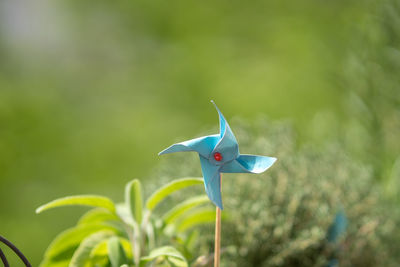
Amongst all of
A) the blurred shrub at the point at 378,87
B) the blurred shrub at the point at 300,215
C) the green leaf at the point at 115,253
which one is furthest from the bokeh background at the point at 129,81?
the green leaf at the point at 115,253

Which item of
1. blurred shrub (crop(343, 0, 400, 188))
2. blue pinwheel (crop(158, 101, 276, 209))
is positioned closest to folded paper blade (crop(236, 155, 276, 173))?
blue pinwheel (crop(158, 101, 276, 209))

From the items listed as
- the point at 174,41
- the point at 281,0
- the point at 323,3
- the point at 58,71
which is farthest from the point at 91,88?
the point at 323,3

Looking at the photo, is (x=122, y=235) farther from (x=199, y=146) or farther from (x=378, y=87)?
(x=378, y=87)

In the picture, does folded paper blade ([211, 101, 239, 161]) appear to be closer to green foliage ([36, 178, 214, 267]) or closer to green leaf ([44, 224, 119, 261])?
green foliage ([36, 178, 214, 267])

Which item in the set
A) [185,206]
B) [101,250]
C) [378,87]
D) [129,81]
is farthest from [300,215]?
[129,81]

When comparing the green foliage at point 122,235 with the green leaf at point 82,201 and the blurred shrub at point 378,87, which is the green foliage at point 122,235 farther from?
the blurred shrub at point 378,87

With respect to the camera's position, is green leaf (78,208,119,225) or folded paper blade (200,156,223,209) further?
green leaf (78,208,119,225)
